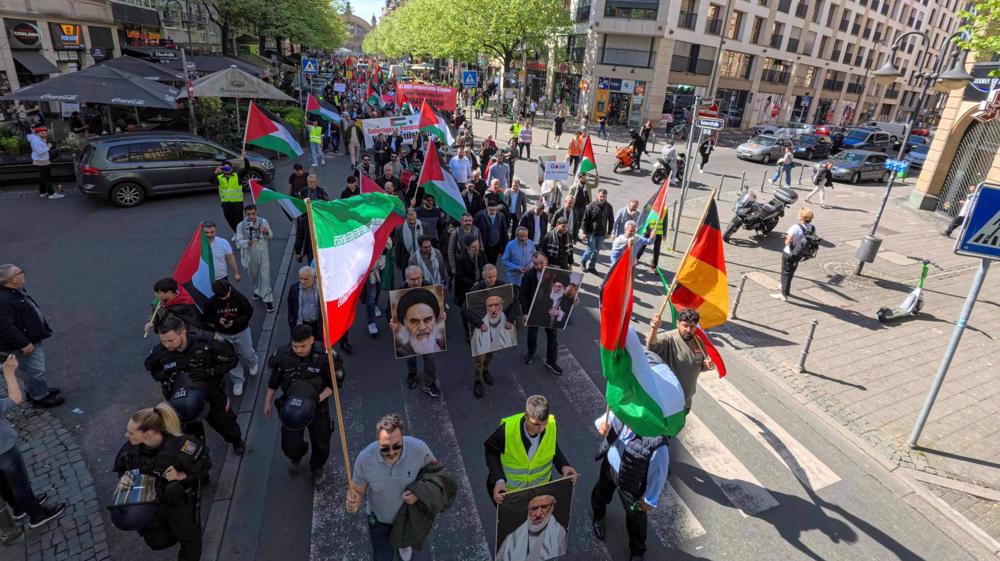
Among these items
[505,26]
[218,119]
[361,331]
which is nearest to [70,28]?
[218,119]

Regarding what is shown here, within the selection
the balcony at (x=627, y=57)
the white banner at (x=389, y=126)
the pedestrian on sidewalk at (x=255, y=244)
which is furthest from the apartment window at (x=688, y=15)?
the pedestrian on sidewalk at (x=255, y=244)

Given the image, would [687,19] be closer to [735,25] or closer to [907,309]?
[735,25]

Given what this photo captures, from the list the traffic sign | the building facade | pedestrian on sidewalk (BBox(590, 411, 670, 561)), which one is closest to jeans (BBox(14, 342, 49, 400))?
pedestrian on sidewalk (BBox(590, 411, 670, 561))

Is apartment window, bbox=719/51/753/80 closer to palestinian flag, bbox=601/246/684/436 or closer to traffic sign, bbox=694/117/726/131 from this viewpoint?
traffic sign, bbox=694/117/726/131

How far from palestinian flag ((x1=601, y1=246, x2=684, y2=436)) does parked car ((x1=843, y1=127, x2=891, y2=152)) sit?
34545 mm

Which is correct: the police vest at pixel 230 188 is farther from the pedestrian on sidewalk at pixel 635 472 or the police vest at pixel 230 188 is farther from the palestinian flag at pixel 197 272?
the pedestrian on sidewalk at pixel 635 472

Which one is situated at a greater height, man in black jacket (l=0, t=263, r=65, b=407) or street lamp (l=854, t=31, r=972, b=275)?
street lamp (l=854, t=31, r=972, b=275)

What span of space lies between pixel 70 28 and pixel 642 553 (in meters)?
33.3

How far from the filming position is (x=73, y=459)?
18.2ft

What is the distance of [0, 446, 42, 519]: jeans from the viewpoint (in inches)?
172

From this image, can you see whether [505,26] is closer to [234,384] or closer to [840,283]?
[840,283]

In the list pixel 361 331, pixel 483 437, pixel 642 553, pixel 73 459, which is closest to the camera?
pixel 642 553

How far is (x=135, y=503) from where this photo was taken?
3.71 meters

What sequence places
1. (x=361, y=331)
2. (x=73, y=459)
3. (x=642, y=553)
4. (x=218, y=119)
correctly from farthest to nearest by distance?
(x=218, y=119) < (x=361, y=331) < (x=73, y=459) < (x=642, y=553)
